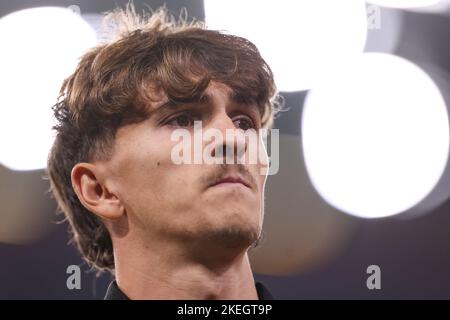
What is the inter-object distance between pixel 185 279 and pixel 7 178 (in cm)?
91

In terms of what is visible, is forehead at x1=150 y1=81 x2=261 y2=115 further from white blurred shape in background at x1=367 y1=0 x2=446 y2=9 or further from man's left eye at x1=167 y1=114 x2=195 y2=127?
white blurred shape in background at x1=367 y1=0 x2=446 y2=9

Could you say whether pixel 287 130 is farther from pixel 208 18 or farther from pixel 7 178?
pixel 7 178

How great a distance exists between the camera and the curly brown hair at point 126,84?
6.45ft

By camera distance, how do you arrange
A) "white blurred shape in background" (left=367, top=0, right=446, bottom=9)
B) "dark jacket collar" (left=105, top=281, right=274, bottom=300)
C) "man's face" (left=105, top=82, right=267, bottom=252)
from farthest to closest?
1. "white blurred shape in background" (left=367, top=0, right=446, bottom=9)
2. "dark jacket collar" (left=105, top=281, right=274, bottom=300)
3. "man's face" (left=105, top=82, right=267, bottom=252)

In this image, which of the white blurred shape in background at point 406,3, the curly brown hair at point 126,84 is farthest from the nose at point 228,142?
the white blurred shape in background at point 406,3

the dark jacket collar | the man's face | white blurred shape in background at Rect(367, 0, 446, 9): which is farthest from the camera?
white blurred shape in background at Rect(367, 0, 446, 9)

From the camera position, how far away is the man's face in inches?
72.7

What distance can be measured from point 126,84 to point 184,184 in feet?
1.21

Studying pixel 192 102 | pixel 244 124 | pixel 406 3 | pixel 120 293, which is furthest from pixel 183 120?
pixel 406 3

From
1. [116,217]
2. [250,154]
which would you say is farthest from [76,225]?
[250,154]

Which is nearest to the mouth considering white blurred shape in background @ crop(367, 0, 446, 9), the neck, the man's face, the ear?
the man's face

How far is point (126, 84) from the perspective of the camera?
1.98 metres

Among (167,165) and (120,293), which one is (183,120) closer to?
(167,165)

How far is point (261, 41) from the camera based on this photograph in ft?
7.93
